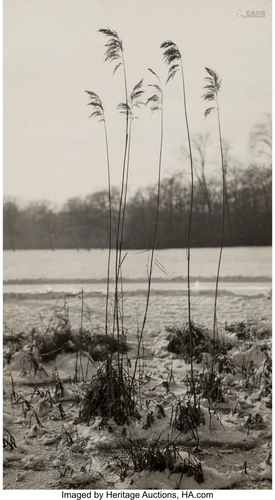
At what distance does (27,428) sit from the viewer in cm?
342

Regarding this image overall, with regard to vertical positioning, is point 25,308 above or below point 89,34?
below

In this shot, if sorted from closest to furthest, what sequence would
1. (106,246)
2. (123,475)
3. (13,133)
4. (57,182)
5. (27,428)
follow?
(123,475)
(27,428)
(13,133)
(57,182)
(106,246)

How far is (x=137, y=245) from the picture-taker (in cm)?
445

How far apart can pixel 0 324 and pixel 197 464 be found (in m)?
1.90

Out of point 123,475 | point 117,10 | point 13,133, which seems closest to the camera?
point 123,475

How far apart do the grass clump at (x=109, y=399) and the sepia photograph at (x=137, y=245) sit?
12 millimetres

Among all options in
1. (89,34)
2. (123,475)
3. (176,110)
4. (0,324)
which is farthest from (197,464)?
(89,34)

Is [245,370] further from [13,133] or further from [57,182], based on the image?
[13,133]

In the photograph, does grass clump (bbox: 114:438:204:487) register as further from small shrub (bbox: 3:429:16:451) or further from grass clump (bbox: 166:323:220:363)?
grass clump (bbox: 166:323:220:363)

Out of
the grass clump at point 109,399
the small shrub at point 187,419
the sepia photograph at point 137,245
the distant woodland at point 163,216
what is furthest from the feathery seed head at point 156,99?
the small shrub at point 187,419

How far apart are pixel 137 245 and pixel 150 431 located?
193cm

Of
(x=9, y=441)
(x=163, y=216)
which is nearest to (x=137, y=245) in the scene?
(x=163, y=216)
